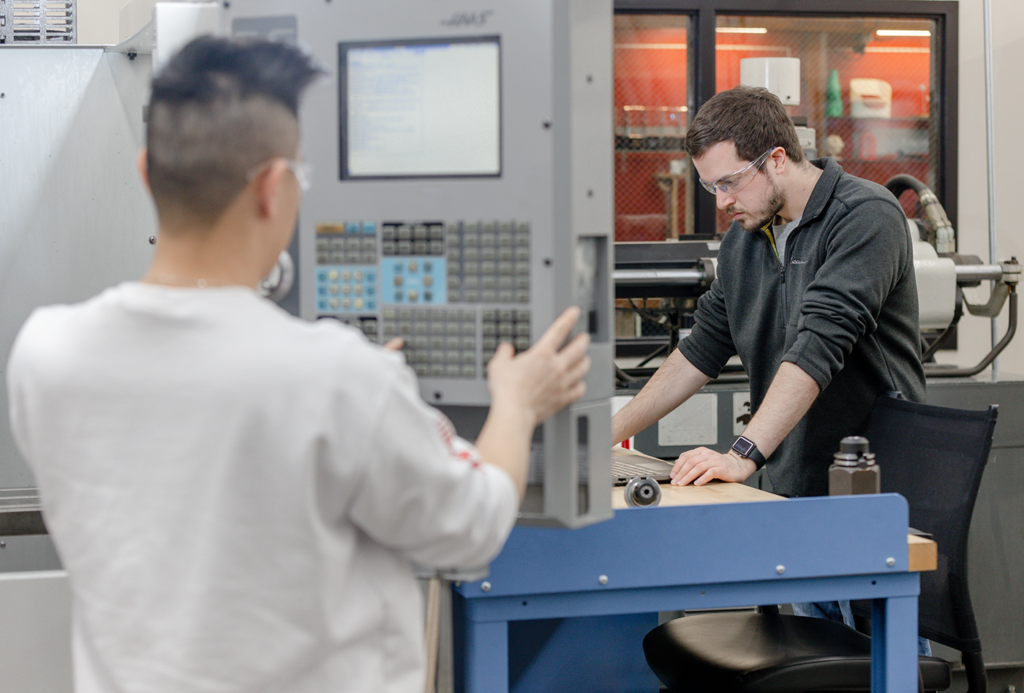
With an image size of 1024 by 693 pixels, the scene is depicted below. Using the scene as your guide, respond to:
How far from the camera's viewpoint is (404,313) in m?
1.02

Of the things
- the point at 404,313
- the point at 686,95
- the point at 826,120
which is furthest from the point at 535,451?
the point at 826,120

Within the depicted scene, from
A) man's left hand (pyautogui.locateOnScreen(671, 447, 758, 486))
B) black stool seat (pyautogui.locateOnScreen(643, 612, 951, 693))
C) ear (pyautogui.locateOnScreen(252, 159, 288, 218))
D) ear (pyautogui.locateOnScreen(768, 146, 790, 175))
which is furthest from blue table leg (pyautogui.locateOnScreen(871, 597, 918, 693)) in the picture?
ear (pyautogui.locateOnScreen(252, 159, 288, 218))

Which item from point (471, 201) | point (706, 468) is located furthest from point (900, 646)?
point (471, 201)

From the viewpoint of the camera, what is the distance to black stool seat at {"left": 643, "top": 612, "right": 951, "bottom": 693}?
1.45 metres

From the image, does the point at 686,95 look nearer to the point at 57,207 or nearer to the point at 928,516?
the point at 928,516

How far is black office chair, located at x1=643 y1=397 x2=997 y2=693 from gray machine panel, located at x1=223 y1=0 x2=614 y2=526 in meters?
0.61

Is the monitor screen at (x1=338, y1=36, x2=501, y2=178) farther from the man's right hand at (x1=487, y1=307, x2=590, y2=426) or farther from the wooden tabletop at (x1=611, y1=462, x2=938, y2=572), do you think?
the wooden tabletop at (x1=611, y1=462, x2=938, y2=572)

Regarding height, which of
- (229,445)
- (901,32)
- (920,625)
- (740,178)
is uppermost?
(901,32)

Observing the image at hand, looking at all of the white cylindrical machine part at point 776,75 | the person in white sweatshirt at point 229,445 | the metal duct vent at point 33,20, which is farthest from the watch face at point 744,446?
the white cylindrical machine part at point 776,75

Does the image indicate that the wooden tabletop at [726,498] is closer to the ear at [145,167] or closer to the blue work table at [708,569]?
the blue work table at [708,569]

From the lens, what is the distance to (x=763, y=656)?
5.01ft

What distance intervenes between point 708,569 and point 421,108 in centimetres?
69

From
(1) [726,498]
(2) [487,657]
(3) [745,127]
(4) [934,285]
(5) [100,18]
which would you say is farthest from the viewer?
(5) [100,18]

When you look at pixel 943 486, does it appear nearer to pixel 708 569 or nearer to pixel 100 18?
pixel 708 569
